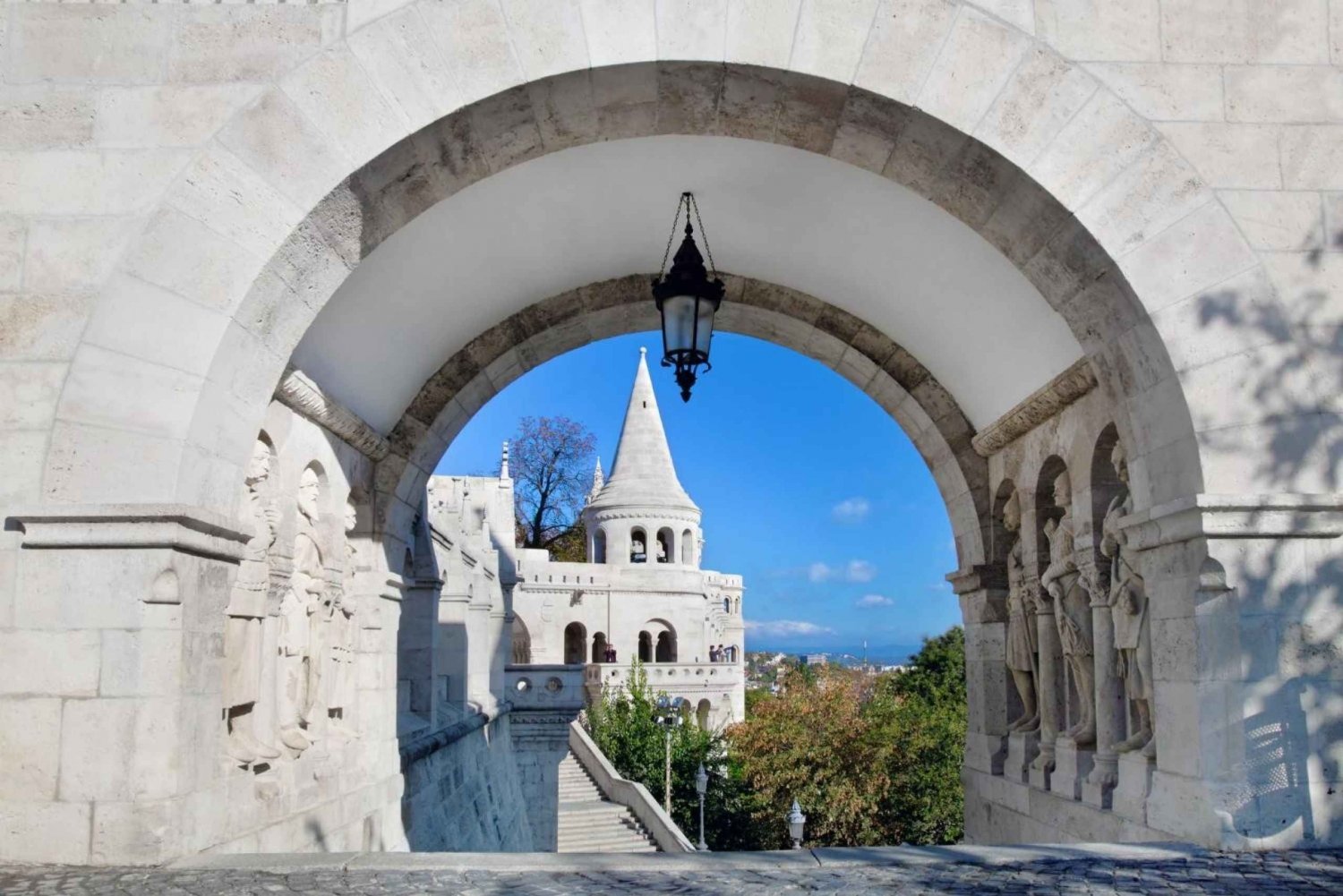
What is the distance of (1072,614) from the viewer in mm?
6277

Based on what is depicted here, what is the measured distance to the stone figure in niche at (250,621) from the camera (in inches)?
199

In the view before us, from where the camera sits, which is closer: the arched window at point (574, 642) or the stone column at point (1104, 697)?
the stone column at point (1104, 697)

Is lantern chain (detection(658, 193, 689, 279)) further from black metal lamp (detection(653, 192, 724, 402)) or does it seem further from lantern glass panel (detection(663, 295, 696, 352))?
lantern glass panel (detection(663, 295, 696, 352))

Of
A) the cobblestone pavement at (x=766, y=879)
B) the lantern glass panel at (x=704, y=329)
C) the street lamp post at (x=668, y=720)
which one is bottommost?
the street lamp post at (x=668, y=720)

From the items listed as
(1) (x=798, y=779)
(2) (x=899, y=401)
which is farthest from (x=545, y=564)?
(2) (x=899, y=401)

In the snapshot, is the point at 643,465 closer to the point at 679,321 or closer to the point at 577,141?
the point at 679,321

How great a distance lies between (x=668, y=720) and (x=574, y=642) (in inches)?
620

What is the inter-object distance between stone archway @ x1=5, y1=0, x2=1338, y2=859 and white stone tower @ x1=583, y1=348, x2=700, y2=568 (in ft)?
122

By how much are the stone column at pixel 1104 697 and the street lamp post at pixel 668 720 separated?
20.5 meters

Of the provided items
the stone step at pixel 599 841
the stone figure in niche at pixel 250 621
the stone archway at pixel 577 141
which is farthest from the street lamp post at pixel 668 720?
the stone archway at pixel 577 141

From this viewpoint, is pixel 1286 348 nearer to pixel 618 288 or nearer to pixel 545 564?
pixel 618 288

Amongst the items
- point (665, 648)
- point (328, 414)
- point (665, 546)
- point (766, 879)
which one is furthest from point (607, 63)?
point (665, 648)

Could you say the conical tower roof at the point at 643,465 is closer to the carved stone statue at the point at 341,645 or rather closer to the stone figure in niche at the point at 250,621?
the carved stone statue at the point at 341,645

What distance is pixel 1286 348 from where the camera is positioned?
4691mm
